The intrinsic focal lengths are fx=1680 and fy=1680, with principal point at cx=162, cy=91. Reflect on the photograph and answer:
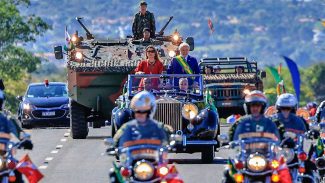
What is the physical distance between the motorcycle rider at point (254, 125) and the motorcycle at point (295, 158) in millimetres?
494

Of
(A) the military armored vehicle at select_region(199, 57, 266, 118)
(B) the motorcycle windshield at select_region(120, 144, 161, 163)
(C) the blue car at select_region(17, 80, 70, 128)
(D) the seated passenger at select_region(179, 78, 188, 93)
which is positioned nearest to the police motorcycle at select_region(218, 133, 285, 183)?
(B) the motorcycle windshield at select_region(120, 144, 161, 163)

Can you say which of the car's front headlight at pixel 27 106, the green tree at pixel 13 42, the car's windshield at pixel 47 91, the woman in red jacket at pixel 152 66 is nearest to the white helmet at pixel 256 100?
Answer: the woman in red jacket at pixel 152 66

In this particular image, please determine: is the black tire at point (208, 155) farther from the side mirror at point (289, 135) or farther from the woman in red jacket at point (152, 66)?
the side mirror at point (289, 135)

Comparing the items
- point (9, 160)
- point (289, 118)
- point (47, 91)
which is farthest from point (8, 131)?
point (47, 91)

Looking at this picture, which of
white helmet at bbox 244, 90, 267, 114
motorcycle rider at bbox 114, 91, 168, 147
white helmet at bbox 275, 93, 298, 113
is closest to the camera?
motorcycle rider at bbox 114, 91, 168, 147

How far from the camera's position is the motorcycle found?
66.2ft

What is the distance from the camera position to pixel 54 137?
39.2 m

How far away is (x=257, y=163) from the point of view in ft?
61.7

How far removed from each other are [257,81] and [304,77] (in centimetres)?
15157

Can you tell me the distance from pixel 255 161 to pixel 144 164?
55.1 inches

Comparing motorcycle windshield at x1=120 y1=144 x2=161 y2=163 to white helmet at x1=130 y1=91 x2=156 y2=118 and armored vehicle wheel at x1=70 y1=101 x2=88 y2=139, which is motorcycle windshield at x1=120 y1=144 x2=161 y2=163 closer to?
white helmet at x1=130 y1=91 x2=156 y2=118

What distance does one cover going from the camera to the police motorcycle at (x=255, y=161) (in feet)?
61.6

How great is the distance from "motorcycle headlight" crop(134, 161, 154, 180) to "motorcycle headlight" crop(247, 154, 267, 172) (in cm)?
129

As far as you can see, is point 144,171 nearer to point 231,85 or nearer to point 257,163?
point 257,163
